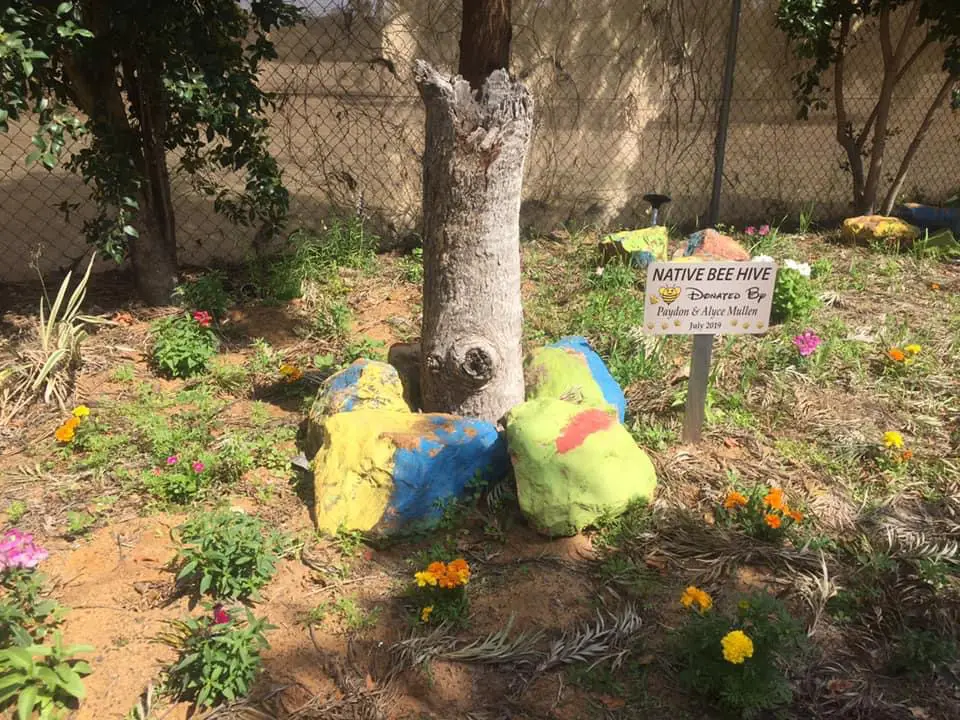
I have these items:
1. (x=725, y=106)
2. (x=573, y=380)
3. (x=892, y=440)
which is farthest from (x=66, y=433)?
(x=725, y=106)

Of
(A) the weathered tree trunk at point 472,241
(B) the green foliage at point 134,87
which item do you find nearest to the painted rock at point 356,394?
(A) the weathered tree trunk at point 472,241

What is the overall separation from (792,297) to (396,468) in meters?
2.54

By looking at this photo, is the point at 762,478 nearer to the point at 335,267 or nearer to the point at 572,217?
the point at 335,267

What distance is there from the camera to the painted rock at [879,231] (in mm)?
5254

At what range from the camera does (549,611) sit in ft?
7.13

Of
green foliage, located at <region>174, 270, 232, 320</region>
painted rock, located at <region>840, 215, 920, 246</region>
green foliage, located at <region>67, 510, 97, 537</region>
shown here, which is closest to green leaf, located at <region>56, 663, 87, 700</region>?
green foliage, located at <region>67, 510, 97, 537</region>

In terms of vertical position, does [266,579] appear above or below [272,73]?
below

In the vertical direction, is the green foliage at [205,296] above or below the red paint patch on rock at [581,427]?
above

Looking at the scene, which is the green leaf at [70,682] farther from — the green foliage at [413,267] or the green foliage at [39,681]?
the green foliage at [413,267]

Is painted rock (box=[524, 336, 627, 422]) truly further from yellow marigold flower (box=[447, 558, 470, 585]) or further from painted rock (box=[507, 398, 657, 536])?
yellow marigold flower (box=[447, 558, 470, 585])

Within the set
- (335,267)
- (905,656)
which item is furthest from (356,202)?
(905,656)

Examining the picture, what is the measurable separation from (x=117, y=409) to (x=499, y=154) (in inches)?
80.3

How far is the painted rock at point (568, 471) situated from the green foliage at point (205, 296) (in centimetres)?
222

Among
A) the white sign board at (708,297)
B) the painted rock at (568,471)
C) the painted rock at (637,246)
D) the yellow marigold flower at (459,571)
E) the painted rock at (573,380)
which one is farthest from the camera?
the painted rock at (637,246)
